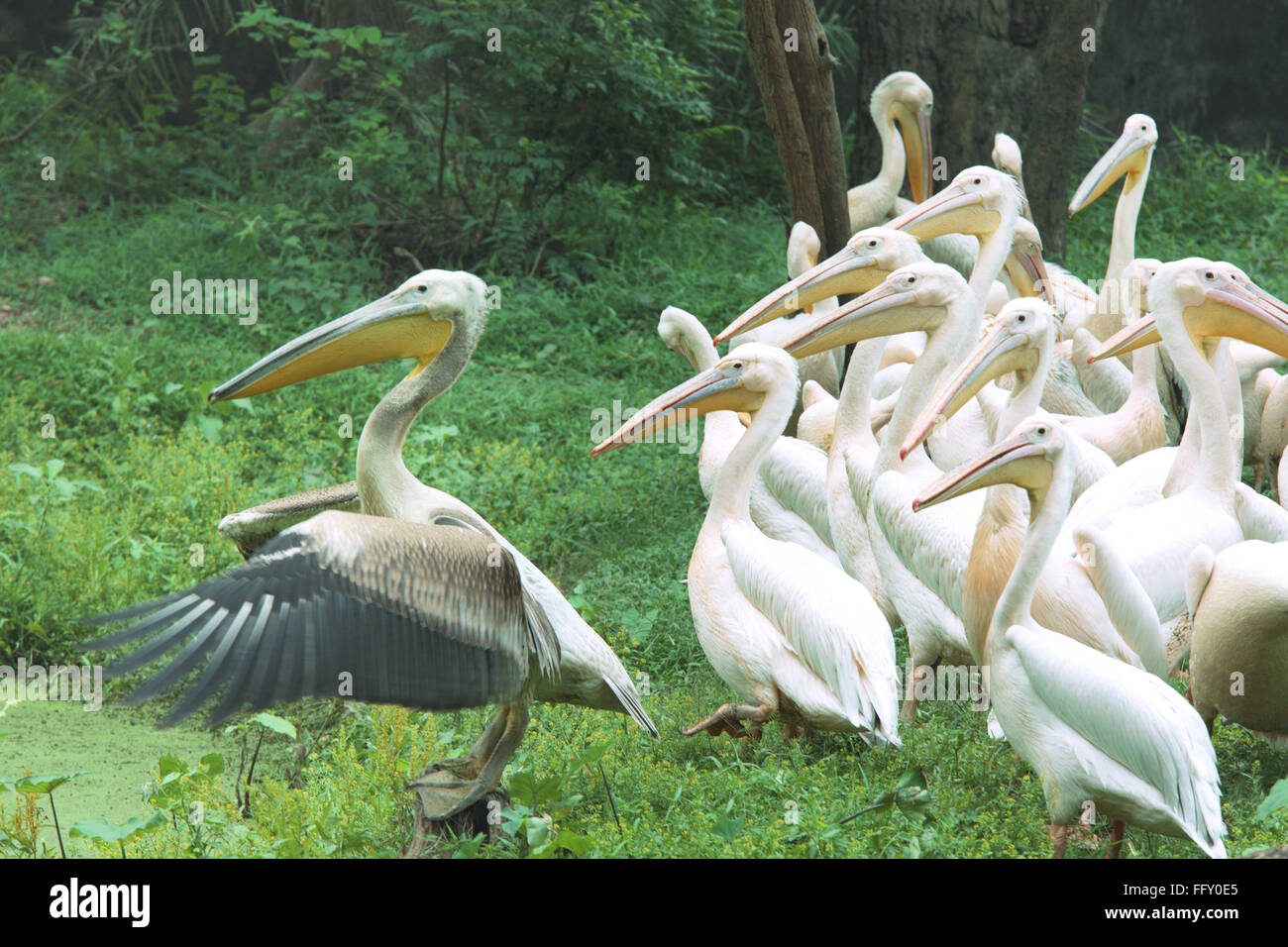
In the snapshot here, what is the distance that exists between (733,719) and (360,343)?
1627mm

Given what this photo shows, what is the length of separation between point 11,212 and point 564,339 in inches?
162

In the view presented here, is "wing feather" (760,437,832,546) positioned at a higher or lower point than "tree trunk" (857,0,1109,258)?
lower

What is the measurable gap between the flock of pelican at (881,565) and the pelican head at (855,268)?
0.5 inches

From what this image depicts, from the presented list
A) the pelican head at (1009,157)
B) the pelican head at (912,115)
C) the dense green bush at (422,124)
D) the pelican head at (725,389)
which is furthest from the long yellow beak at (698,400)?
the dense green bush at (422,124)

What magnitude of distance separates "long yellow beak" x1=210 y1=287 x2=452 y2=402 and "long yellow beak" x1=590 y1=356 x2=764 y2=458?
873 millimetres

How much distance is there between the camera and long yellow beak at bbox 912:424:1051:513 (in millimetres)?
3578

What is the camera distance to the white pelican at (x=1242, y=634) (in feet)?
12.3

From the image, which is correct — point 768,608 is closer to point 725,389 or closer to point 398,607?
point 725,389

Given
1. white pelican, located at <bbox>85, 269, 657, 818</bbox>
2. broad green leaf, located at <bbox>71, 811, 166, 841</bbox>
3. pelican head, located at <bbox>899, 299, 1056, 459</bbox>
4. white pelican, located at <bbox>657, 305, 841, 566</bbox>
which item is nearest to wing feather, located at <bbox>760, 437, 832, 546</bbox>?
white pelican, located at <bbox>657, 305, 841, 566</bbox>

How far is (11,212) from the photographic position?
30.6 feet

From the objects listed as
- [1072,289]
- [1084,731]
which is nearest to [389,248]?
[1072,289]

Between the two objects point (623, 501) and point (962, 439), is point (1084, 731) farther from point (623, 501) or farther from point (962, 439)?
point (623, 501)

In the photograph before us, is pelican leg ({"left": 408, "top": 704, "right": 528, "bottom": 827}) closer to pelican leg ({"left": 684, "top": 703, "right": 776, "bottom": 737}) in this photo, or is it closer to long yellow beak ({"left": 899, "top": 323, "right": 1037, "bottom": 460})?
pelican leg ({"left": 684, "top": 703, "right": 776, "bottom": 737})

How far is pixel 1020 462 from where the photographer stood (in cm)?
360
